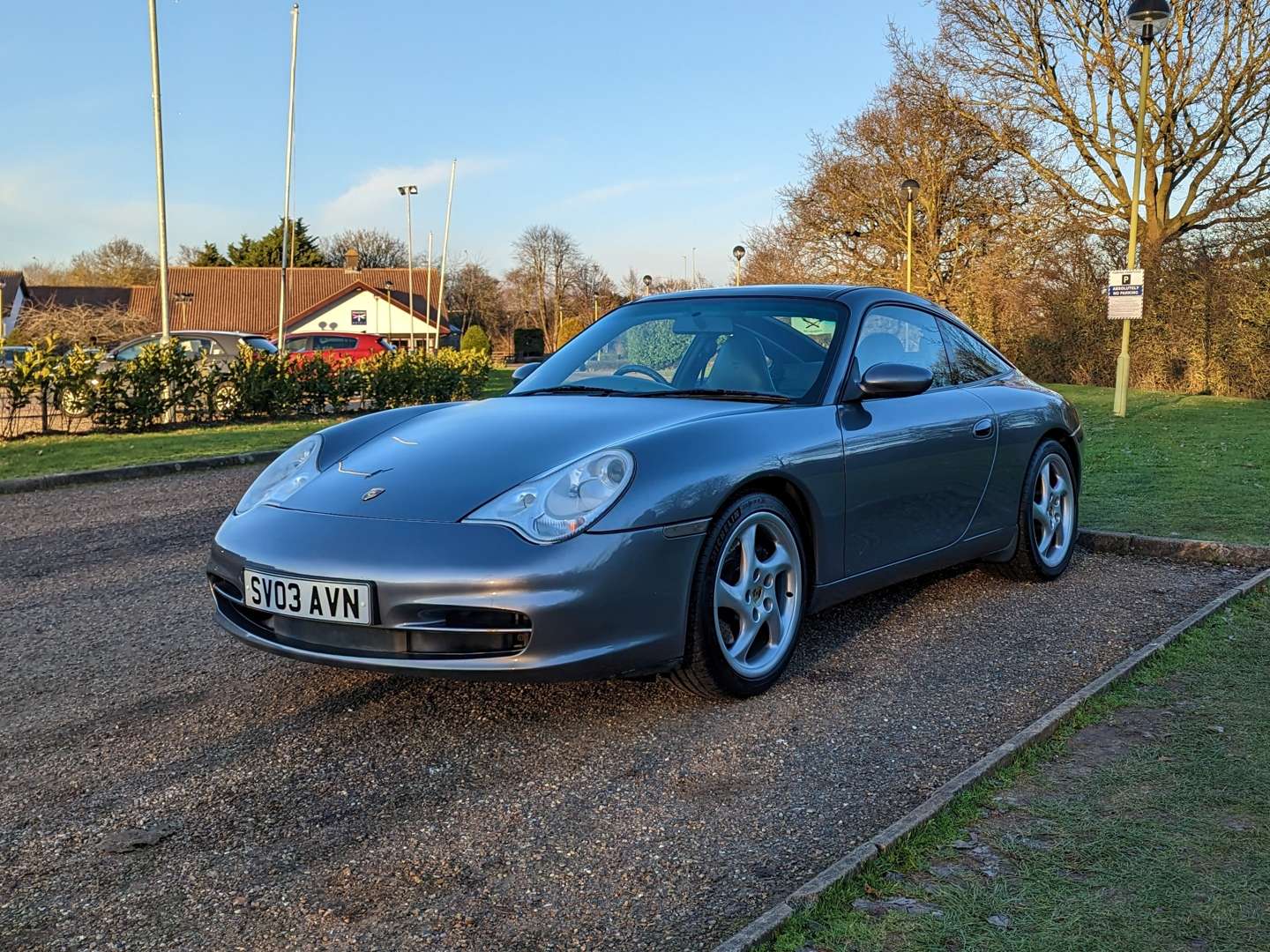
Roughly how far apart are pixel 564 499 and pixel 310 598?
2.61 feet

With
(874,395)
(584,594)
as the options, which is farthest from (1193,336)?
(584,594)

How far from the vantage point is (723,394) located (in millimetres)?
4246

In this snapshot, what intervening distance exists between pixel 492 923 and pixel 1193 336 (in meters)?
23.6

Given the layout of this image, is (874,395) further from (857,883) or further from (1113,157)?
(1113,157)


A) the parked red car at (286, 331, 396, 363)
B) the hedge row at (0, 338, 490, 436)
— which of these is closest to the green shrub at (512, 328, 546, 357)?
the parked red car at (286, 331, 396, 363)

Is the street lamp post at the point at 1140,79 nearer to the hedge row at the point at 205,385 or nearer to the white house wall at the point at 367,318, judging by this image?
the hedge row at the point at 205,385

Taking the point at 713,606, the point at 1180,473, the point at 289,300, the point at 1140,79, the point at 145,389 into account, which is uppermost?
the point at 1140,79

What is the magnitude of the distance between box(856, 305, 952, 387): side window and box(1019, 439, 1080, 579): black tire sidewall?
724mm

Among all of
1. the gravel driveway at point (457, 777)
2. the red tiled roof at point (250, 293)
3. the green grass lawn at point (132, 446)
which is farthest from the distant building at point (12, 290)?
the gravel driveway at point (457, 777)

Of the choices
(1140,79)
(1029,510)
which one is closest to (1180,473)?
(1029,510)

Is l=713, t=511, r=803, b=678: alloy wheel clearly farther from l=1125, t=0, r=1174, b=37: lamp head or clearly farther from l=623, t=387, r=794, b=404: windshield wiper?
l=1125, t=0, r=1174, b=37: lamp head

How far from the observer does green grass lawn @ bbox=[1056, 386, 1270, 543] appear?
6766 millimetres

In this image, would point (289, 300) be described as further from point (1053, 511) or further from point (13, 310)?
point (1053, 511)

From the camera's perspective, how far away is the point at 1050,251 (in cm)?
2594
